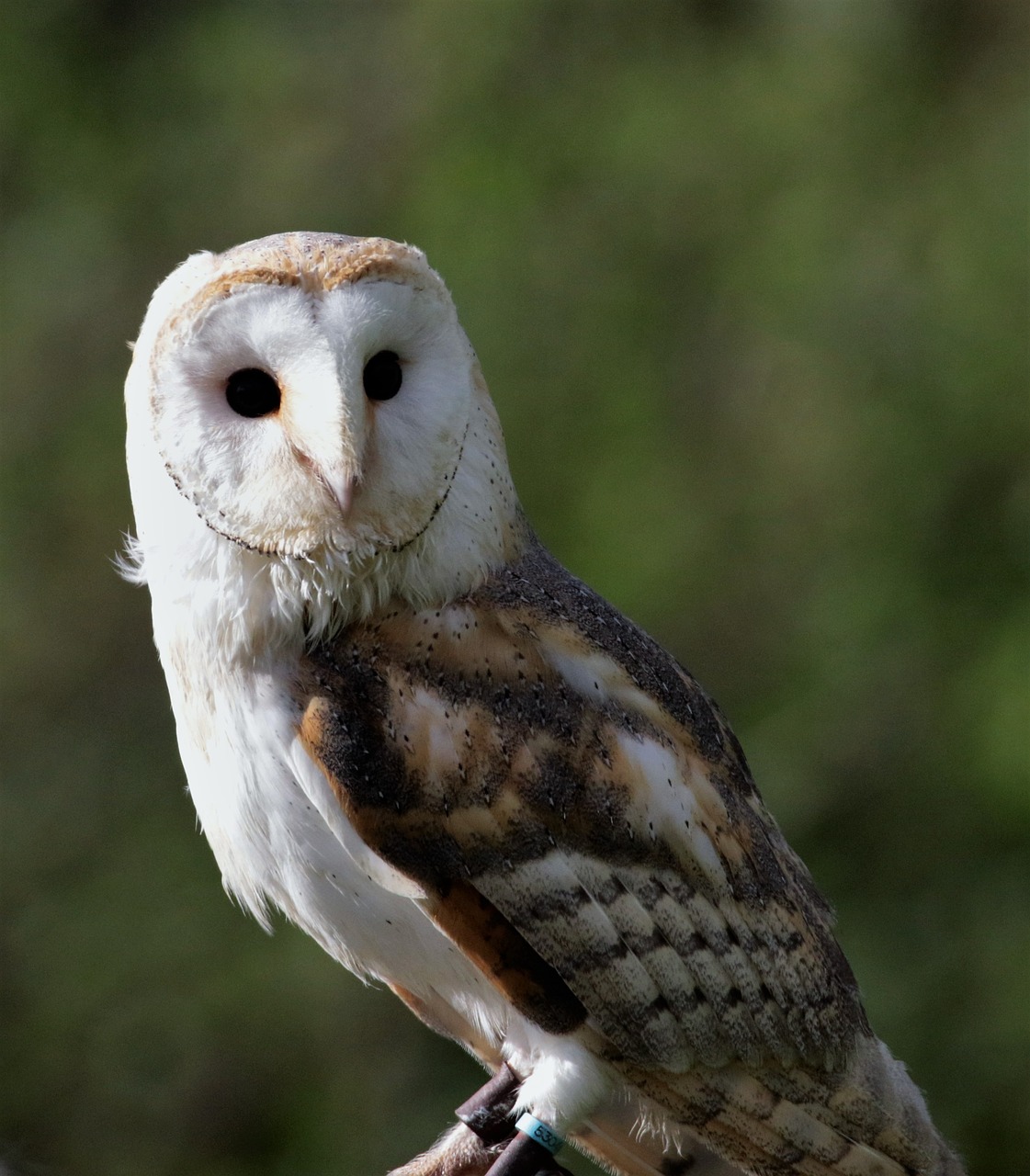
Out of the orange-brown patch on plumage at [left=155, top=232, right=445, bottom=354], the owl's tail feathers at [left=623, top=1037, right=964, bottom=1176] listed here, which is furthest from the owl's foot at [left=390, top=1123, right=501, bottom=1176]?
the orange-brown patch on plumage at [left=155, top=232, right=445, bottom=354]

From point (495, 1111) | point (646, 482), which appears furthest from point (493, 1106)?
point (646, 482)

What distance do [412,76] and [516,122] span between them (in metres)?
0.49

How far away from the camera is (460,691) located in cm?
181

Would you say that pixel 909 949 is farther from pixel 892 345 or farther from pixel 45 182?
pixel 45 182

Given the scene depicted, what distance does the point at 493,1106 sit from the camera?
7.02 ft

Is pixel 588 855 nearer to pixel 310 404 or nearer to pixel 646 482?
pixel 310 404

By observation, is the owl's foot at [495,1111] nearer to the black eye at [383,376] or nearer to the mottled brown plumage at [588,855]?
the mottled brown plumage at [588,855]

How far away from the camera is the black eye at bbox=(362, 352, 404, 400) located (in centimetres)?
172

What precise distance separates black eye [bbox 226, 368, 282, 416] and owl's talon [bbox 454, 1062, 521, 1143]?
982 millimetres

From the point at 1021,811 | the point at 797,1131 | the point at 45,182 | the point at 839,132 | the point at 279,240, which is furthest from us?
the point at 45,182

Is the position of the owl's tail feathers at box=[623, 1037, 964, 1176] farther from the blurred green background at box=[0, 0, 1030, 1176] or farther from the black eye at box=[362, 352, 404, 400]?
the blurred green background at box=[0, 0, 1030, 1176]

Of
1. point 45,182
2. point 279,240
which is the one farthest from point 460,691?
point 45,182

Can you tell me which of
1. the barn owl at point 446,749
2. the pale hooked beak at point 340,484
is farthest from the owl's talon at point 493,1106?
the pale hooked beak at point 340,484

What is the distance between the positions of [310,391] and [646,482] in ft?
11.5
